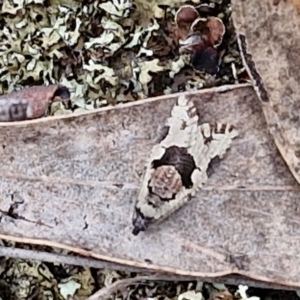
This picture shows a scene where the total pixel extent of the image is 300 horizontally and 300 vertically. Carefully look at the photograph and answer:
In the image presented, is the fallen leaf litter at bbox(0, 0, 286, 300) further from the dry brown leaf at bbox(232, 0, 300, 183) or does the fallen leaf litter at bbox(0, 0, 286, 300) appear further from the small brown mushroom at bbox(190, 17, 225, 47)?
the dry brown leaf at bbox(232, 0, 300, 183)

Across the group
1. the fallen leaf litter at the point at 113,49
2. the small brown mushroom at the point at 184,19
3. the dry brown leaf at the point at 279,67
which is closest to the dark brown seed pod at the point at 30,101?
the fallen leaf litter at the point at 113,49

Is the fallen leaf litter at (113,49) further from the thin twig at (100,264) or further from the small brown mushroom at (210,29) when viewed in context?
the thin twig at (100,264)

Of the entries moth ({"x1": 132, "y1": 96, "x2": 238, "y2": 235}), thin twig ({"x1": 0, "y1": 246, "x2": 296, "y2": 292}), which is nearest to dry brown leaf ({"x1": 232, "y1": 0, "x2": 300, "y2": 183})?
moth ({"x1": 132, "y1": 96, "x2": 238, "y2": 235})

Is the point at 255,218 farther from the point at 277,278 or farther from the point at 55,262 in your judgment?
the point at 55,262

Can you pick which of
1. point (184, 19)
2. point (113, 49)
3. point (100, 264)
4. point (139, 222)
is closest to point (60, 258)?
point (100, 264)

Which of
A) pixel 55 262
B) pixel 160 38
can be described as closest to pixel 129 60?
pixel 160 38

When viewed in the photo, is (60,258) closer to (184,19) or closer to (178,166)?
(178,166)

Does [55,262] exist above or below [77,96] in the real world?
below
